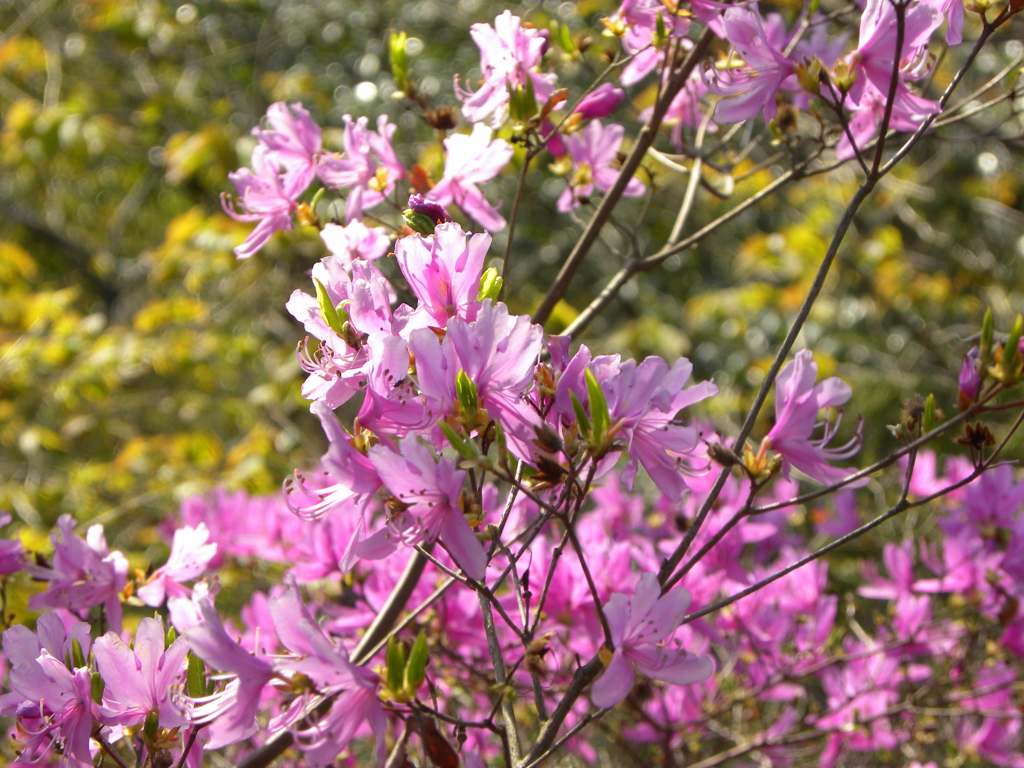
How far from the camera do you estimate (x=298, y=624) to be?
78 centimetres

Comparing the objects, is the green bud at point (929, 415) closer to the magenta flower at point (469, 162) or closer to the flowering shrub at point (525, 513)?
the flowering shrub at point (525, 513)

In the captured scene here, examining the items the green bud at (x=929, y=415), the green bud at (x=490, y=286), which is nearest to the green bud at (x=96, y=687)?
the green bud at (x=490, y=286)

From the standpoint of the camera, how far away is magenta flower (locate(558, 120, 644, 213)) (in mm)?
1549

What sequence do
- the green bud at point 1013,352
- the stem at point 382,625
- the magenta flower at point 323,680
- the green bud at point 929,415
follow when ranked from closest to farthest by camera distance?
the magenta flower at point 323,680, the green bud at point 1013,352, the green bud at point 929,415, the stem at point 382,625

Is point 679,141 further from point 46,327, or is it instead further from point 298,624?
point 46,327

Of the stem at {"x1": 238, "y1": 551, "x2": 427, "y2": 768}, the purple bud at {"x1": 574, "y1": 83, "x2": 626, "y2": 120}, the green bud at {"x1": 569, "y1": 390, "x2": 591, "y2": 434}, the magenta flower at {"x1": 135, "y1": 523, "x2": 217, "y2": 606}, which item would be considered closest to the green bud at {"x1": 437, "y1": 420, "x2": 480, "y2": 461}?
the green bud at {"x1": 569, "y1": 390, "x2": 591, "y2": 434}

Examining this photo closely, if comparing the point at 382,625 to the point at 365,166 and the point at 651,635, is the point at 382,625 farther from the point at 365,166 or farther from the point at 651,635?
the point at 365,166

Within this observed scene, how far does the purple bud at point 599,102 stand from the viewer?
140 cm

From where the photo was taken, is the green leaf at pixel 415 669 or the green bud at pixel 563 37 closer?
the green leaf at pixel 415 669

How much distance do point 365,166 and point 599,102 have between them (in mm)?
400

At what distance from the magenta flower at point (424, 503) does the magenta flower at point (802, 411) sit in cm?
39

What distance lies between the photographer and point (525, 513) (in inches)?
56.6

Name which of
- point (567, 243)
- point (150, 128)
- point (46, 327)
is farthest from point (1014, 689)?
point (150, 128)

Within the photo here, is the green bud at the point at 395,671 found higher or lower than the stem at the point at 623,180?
lower
